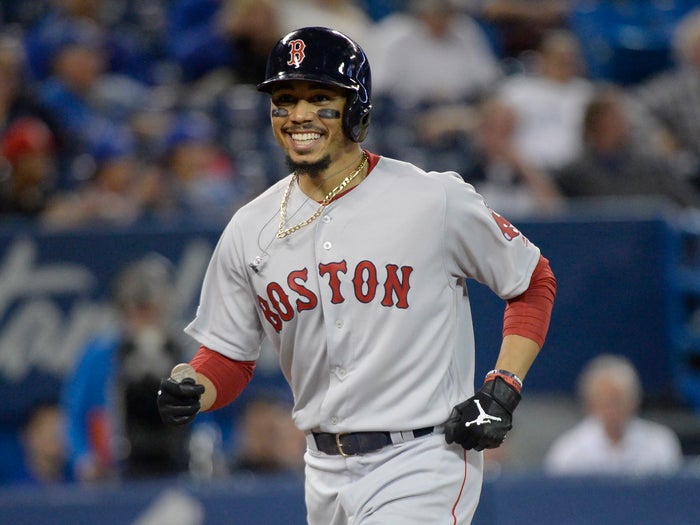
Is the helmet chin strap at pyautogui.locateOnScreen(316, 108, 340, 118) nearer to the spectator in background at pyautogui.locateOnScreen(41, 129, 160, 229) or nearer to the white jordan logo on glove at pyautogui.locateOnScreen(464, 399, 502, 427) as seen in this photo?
the white jordan logo on glove at pyautogui.locateOnScreen(464, 399, 502, 427)

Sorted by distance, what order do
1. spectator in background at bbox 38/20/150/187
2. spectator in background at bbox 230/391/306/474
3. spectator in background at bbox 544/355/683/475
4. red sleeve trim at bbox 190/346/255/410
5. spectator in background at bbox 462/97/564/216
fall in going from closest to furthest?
red sleeve trim at bbox 190/346/255/410 < spectator in background at bbox 230/391/306/474 < spectator in background at bbox 544/355/683/475 < spectator in background at bbox 462/97/564/216 < spectator in background at bbox 38/20/150/187

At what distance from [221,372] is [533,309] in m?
0.86

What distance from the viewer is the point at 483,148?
8078mm

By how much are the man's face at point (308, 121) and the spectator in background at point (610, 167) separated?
4954mm

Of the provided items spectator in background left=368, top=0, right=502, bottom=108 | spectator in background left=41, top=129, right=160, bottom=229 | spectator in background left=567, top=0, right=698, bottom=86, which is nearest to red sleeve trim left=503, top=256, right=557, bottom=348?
spectator in background left=41, top=129, right=160, bottom=229

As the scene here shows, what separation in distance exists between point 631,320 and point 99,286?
3104 mm

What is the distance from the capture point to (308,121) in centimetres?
330

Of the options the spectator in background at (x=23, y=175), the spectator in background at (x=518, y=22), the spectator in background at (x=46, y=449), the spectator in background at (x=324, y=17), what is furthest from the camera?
the spectator in background at (x=518, y=22)

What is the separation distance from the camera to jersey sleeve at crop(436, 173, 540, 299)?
10.9ft

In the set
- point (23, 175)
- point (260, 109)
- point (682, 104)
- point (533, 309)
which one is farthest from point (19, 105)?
point (533, 309)

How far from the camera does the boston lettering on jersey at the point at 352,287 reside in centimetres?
329

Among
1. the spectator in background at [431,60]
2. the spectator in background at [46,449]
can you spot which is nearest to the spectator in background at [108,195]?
the spectator in background at [46,449]

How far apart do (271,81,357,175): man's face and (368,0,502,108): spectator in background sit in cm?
549

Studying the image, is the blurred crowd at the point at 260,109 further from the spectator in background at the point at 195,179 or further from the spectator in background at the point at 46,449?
the spectator in background at the point at 46,449
